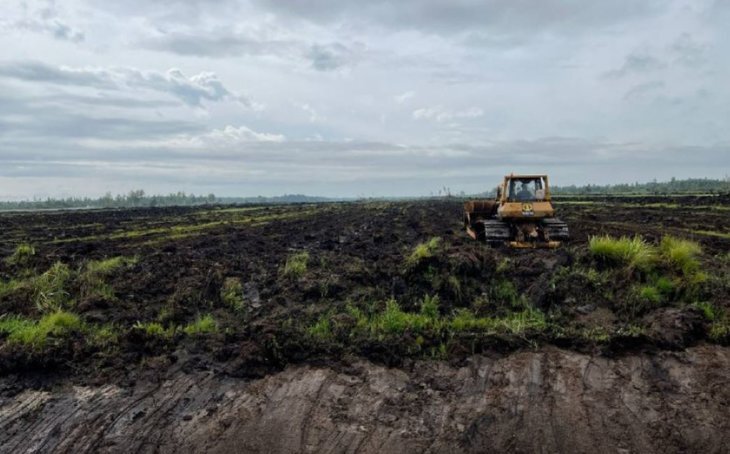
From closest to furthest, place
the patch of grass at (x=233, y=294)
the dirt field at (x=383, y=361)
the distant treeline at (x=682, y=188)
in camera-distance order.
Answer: the dirt field at (x=383, y=361)
the patch of grass at (x=233, y=294)
the distant treeline at (x=682, y=188)

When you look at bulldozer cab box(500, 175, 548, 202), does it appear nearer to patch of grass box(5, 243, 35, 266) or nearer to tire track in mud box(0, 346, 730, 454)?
tire track in mud box(0, 346, 730, 454)

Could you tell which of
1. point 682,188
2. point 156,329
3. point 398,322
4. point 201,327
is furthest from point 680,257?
point 682,188

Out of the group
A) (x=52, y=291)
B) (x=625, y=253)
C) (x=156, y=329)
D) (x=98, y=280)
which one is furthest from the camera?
(x=98, y=280)

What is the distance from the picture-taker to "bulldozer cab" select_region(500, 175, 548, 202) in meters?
16.8

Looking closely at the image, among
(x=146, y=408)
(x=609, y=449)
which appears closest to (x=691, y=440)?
(x=609, y=449)

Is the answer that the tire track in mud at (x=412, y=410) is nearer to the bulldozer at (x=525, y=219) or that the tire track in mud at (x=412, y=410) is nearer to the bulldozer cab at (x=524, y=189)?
the bulldozer at (x=525, y=219)

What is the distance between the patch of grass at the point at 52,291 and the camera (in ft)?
30.2

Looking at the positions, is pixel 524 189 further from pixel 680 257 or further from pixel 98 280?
pixel 98 280

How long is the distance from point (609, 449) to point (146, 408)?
481cm

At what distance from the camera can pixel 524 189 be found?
17141 millimetres

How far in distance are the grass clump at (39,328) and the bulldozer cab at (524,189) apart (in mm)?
12781

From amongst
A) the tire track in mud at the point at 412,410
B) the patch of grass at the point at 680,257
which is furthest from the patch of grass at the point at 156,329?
the patch of grass at the point at 680,257

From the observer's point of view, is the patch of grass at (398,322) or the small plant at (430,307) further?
the small plant at (430,307)

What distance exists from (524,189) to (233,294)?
1082cm
